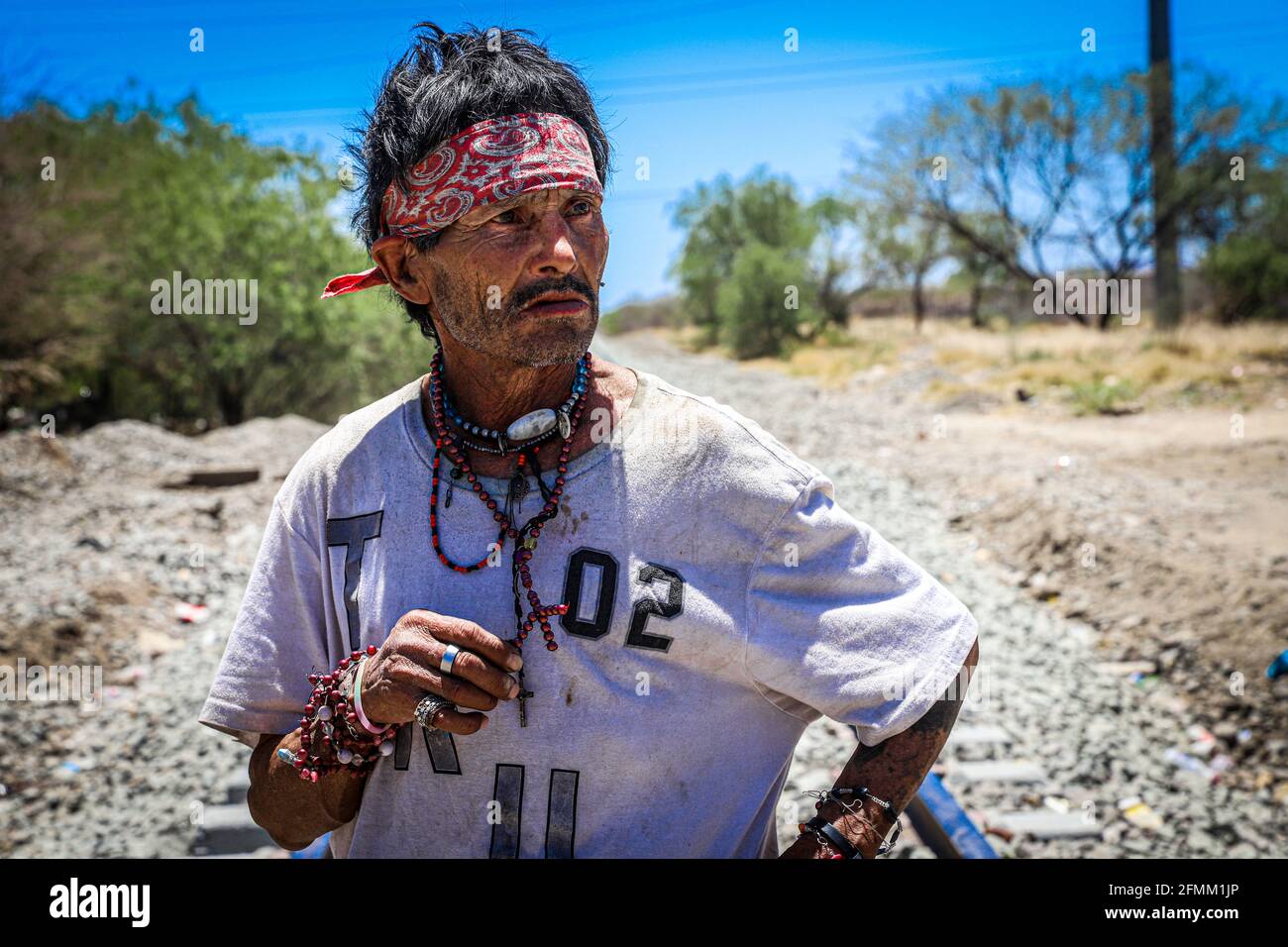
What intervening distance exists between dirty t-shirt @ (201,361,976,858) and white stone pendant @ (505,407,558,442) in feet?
0.22

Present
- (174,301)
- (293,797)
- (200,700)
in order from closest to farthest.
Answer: (293,797), (200,700), (174,301)

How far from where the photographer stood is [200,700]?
5.43 metres

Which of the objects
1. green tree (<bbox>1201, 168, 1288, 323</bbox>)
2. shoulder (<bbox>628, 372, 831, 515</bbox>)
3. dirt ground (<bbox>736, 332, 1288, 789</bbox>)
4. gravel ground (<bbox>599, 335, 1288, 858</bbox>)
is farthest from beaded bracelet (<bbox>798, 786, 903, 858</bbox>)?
green tree (<bbox>1201, 168, 1288, 323</bbox>)

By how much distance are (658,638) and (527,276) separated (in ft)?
2.01

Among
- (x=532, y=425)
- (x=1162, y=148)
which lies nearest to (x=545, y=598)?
(x=532, y=425)

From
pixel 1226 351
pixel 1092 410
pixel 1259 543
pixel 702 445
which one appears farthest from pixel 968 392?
pixel 702 445

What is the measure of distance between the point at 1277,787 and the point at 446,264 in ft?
14.2

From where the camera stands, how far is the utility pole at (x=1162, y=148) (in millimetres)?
23781

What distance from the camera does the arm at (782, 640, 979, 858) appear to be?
1510 mm

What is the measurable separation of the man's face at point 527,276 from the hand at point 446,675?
1.51 ft

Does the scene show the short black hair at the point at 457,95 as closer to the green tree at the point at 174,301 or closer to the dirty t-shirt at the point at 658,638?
the dirty t-shirt at the point at 658,638

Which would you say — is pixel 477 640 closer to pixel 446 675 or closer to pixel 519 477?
pixel 446 675

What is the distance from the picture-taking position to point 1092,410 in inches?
531

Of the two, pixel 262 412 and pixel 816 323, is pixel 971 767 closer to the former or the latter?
pixel 262 412
